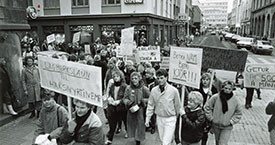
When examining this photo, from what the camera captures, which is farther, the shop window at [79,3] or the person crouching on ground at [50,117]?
the shop window at [79,3]

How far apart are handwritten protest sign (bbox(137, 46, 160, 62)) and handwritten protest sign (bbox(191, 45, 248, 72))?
3.90 metres

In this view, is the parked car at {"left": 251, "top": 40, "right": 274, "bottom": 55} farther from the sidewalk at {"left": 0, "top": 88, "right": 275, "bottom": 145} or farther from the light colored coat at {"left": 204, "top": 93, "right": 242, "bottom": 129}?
the light colored coat at {"left": 204, "top": 93, "right": 242, "bottom": 129}

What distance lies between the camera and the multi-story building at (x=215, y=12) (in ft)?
566

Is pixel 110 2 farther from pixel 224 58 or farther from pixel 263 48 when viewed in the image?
pixel 224 58

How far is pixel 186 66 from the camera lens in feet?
15.8

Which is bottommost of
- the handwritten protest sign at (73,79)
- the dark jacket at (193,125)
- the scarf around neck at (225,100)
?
the dark jacket at (193,125)

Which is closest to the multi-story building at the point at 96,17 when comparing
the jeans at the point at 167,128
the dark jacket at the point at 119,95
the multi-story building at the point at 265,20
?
the dark jacket at the point at 119,95

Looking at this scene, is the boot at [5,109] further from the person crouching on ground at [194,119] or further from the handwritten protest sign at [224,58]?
the handwritten protest sign at [224,58]

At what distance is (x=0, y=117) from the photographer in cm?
688

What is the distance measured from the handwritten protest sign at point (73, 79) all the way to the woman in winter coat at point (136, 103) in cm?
139

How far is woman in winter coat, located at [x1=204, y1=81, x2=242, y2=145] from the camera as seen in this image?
166 inches

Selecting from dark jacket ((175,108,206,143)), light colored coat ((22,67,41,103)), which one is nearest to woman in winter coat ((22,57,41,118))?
light colored coat ((22,67,41,103))

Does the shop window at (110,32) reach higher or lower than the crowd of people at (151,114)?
higher

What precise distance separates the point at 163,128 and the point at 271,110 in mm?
2006
